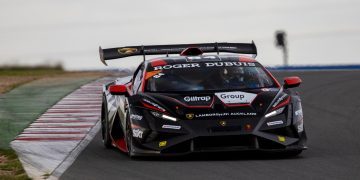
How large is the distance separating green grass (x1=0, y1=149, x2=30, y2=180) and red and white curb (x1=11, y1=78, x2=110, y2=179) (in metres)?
0.09

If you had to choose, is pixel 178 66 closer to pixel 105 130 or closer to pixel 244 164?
pixel 105 130

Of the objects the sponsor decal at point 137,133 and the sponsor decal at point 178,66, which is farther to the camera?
the sponsor decal at point 178,66

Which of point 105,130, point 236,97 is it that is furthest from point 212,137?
point 105,130

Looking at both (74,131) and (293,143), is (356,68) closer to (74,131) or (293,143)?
(74,131)

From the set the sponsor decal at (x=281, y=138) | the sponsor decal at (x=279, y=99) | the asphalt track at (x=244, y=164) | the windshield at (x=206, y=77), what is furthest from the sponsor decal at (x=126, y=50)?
the sponsor decal at (x=281, y=138)

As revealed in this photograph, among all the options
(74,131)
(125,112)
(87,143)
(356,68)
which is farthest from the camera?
(356,68)

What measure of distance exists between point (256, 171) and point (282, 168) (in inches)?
12.8

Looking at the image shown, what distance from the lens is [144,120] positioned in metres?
11.4

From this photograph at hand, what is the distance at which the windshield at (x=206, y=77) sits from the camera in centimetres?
1212

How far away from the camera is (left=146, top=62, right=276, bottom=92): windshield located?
1212cm

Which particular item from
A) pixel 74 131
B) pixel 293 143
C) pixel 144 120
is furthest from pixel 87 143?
pixel 293 143

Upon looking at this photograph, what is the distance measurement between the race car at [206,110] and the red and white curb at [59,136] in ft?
2.57

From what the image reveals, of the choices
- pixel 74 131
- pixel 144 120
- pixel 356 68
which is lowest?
pixel 356 68

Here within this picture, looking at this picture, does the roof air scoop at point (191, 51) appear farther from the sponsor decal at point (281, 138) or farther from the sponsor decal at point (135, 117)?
the sponsor decal at point (281, 138)
